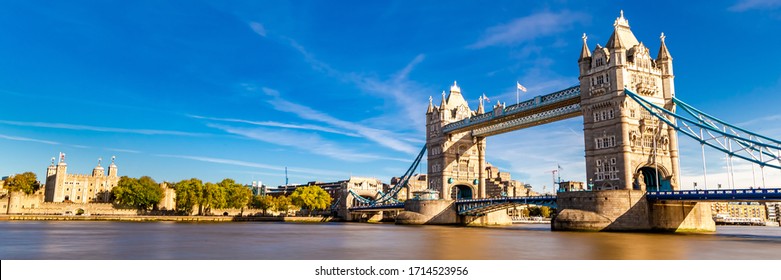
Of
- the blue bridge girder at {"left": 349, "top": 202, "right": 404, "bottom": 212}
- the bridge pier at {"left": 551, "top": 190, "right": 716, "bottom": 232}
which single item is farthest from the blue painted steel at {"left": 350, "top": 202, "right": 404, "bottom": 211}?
the bridge pier at {"left": 551, "top": 190, "right": 716, "bottom": 232}

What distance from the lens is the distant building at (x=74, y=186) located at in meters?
120

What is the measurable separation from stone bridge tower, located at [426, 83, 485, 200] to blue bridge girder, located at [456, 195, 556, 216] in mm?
11614

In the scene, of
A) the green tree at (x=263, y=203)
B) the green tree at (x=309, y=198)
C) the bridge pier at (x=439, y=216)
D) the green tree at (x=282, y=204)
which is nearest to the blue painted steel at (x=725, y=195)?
the bridge pier at (x=439, y=216)

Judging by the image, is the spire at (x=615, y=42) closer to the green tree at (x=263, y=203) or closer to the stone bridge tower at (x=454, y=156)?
the stone bridge tower at (x=454, y=156)

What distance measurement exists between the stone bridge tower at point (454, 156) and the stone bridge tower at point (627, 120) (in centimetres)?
2994

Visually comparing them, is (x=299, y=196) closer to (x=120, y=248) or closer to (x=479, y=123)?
(x=479, y=123)

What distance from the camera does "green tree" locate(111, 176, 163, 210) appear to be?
103m

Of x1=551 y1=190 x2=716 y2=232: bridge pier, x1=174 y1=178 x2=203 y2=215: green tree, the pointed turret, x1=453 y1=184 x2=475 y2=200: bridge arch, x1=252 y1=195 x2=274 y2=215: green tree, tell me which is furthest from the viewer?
x1=252 y1=195 x2=274 y2=215: green tree

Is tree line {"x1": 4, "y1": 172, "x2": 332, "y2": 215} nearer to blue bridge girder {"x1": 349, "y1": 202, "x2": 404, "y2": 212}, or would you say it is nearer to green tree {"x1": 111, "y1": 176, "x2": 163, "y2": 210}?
green tree {"x1": 111, "y1": 176, "x2": 163, "y2": 210}

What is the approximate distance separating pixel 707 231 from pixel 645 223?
8.30m

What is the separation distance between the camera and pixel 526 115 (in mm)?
72438

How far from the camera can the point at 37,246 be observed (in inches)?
1172

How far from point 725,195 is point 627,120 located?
1417 centimetres
